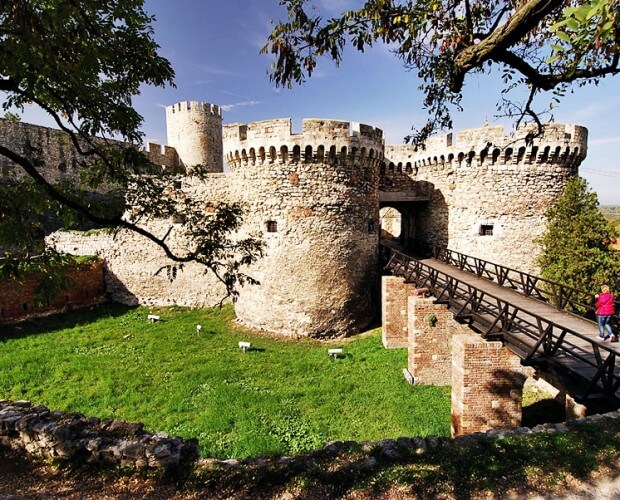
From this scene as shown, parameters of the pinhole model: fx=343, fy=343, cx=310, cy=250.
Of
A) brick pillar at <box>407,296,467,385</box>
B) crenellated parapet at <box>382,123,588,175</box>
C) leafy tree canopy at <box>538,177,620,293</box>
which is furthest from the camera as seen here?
crenellated parapet at <box>382,123,588,175</box>

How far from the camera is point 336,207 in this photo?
1350 cm

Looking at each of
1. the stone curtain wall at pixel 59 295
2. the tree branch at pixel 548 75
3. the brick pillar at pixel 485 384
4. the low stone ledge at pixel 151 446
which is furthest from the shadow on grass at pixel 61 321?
the tree branch at pixel 548 75

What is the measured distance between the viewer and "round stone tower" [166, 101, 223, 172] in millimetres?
24938

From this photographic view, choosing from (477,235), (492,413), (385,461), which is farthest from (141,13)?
(477,235)

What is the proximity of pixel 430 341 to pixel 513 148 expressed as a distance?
31.2 feet

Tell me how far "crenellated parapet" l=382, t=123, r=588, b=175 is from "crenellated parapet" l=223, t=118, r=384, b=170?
15.4 feet

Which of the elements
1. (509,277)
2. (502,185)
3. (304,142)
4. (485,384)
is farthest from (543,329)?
(304,142)

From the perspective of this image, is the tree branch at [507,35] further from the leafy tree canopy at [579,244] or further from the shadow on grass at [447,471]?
the leafy tree canopy at [579,244]

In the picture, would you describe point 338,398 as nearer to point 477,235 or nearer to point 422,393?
point 422,393

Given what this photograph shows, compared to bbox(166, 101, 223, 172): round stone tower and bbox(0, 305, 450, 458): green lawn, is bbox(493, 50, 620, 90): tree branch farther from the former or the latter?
bbox(166, 101, 223, 172): round stone tower

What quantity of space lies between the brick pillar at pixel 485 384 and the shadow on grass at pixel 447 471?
2.92 meters

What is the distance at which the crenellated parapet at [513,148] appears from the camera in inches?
568

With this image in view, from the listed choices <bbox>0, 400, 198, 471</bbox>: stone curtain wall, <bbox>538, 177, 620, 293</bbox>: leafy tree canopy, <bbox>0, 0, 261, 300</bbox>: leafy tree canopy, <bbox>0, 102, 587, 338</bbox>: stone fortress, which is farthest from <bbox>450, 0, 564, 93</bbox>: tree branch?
<bbox>538, 177, 620, 293</bbox>: leafy tree canopy

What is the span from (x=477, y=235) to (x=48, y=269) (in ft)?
51.6
